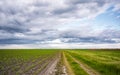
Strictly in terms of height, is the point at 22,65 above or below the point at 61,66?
above

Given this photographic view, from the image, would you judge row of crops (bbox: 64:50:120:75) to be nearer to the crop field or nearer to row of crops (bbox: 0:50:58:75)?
the crop field

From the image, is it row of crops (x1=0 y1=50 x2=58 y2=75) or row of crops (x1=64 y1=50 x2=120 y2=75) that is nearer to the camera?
row of crops (x1=0 y1=50 x2=58 y2=75)

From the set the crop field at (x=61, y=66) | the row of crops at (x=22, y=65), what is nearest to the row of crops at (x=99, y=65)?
the crop field at (x=61, y=66)

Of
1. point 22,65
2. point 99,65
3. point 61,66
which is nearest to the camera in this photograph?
point 61,66

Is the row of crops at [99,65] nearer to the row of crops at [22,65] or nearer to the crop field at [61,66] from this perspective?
the crop field at [61,66]

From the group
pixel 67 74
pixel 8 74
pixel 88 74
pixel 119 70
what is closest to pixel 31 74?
A: pixel 8 74

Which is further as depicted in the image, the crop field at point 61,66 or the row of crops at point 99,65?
the row of crops at point 99,65

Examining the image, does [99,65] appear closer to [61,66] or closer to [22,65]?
[61,66]

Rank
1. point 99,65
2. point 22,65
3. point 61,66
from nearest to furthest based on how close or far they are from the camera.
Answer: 1. point 61,66
2. point 99,65
3. point 22,65

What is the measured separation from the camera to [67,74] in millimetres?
17812

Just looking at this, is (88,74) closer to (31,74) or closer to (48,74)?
(48,74)

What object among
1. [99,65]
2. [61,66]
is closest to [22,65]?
[61,66]

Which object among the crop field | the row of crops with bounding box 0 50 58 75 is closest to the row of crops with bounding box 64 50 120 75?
the crop field

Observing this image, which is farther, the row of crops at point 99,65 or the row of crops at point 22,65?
the row of crops at point 99,65
